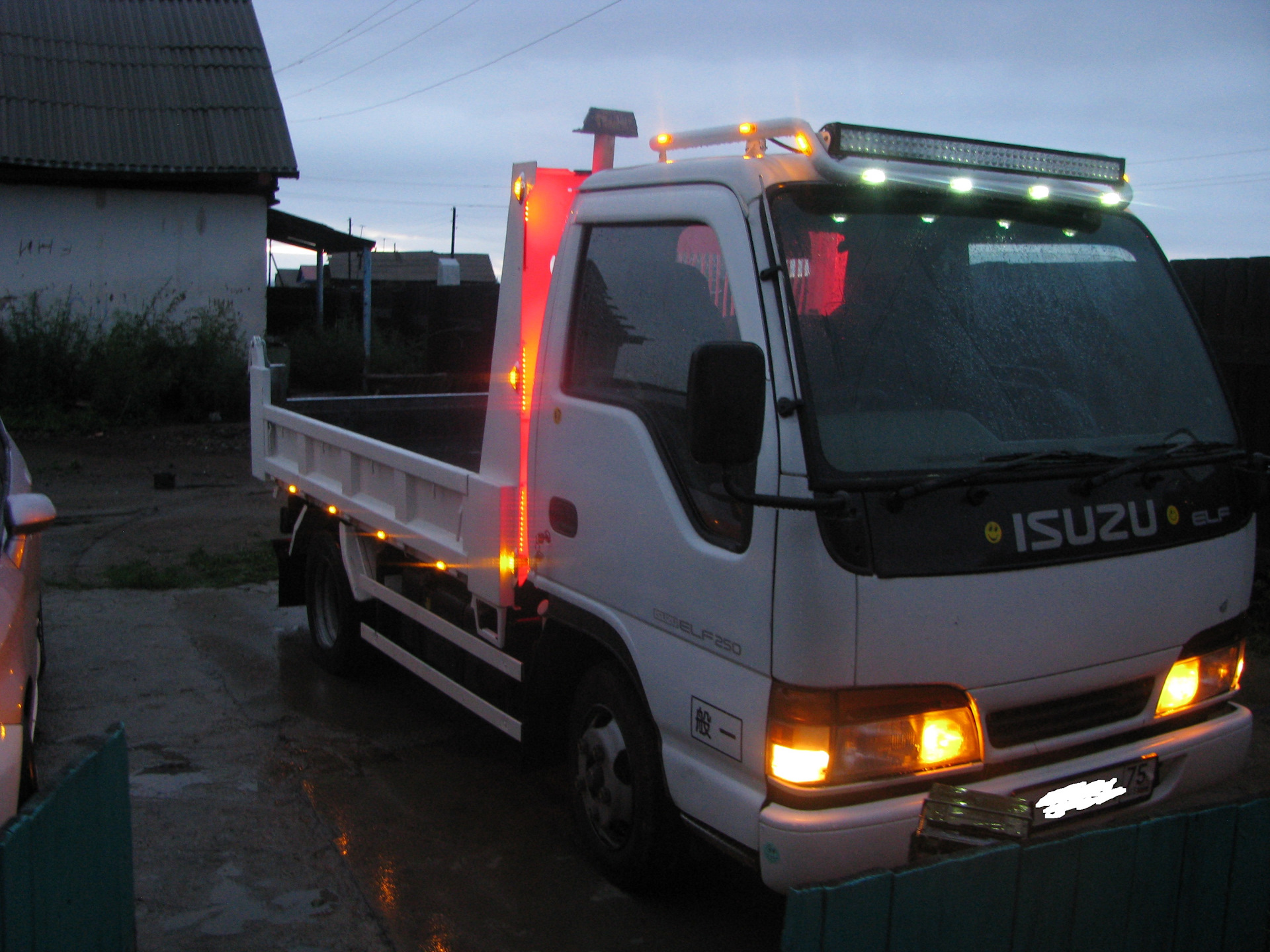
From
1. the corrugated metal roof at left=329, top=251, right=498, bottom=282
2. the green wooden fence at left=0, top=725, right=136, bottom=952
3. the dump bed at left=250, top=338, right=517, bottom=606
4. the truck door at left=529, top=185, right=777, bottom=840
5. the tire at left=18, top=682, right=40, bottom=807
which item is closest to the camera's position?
the green wooden fence at left=0, top=725, right=136, bottom=952

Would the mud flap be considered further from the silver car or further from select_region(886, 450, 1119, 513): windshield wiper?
select_region(886, 450, 1119, 513): windshield wiper

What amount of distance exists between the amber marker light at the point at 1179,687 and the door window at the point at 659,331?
1.42 meters

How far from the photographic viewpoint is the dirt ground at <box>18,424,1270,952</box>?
3779 mm

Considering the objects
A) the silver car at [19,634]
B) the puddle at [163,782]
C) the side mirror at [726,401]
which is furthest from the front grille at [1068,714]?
the puddle at [163,782]

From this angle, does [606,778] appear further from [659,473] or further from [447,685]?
[447,685]

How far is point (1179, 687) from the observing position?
3.51 m

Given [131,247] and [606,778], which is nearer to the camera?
[606,778]

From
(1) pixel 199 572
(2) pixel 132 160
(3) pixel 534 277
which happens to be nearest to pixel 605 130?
(3) pixel 534 277

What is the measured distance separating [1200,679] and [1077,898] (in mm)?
1111

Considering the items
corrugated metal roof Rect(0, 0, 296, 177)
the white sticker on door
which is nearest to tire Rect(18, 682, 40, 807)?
the white sticker on door

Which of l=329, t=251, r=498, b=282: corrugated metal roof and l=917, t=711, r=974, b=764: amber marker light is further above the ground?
l=329, t=251, r=498, b=282: corrugated metal roof

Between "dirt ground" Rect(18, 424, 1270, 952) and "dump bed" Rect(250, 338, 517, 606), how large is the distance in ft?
3.23

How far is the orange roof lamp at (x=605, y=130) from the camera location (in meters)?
4.31

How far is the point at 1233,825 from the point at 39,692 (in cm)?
530
